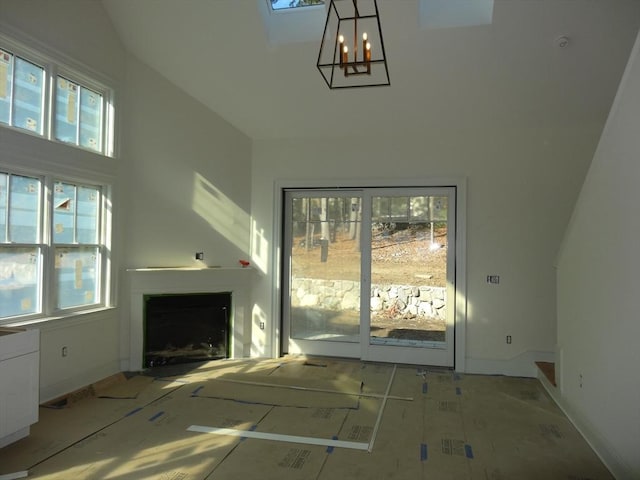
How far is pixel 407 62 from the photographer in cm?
443

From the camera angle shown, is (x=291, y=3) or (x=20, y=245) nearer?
(x=20, y=245)

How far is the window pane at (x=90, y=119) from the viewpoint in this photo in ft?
14.4

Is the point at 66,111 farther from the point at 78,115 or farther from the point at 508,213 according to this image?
the point at 508,213

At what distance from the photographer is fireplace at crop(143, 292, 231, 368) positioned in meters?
5.03

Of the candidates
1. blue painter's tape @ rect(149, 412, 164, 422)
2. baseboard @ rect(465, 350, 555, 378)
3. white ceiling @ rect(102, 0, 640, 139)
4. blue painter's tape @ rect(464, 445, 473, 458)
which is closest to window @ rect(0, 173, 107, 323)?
blue painter's tape @ rect(149, 412, 164, 422)

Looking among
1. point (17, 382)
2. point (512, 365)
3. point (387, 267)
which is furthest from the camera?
point (387, 267)

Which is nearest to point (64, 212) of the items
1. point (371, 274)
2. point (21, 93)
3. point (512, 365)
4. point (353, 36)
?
point (21, 93)

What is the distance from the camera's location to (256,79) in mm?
4938

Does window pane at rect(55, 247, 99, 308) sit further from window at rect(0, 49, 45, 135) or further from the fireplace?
window at rect(0, 49, 45, 135)

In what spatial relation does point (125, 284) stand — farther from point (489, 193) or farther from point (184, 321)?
point (489, 193)

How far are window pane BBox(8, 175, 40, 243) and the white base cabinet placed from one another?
0.95m

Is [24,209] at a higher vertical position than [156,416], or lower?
higher

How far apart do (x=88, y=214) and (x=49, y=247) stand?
60 cm

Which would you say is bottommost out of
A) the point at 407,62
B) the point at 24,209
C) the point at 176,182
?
the point at 24,209
